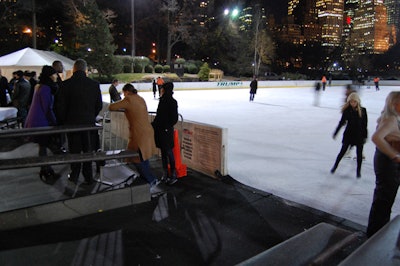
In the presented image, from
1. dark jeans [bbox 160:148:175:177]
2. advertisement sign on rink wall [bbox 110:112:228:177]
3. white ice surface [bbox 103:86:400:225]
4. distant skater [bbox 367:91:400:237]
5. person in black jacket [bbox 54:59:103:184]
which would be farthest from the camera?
advertisement sign on rink wall [bbox 110:112:228:177]

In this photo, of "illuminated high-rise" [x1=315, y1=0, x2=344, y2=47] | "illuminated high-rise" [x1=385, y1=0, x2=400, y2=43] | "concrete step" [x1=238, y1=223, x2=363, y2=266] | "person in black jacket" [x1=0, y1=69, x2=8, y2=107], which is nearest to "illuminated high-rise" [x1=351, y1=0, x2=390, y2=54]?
"illuminated high-rise" [x1=385, y1=0, x2=400, y2=43]

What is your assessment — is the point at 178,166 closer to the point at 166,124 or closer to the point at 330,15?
the point at 166,124

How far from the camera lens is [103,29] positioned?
1129 inches

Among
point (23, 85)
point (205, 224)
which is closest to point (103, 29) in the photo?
point (23, 85)

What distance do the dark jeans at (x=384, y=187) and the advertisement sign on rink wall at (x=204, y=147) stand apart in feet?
8.15

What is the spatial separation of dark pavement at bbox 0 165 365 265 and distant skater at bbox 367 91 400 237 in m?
0.55

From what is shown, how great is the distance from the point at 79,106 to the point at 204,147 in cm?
211

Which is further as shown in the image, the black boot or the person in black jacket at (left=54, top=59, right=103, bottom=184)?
the black boot

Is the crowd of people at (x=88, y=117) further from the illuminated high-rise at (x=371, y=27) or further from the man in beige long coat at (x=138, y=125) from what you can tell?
the illuminated high-rise at (x=371, y=27)

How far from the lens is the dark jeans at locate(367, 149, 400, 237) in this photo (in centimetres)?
314

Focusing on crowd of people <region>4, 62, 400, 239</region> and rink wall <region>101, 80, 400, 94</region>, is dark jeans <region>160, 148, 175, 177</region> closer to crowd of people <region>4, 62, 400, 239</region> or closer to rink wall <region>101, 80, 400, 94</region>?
crowd of people <region>4, 62, 400, 239</region>

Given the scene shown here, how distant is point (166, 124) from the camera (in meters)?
4.96

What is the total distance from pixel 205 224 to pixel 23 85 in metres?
5.76

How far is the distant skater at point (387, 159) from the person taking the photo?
10.1ft
